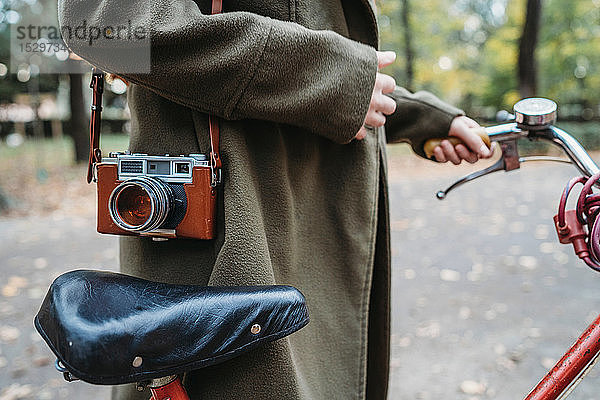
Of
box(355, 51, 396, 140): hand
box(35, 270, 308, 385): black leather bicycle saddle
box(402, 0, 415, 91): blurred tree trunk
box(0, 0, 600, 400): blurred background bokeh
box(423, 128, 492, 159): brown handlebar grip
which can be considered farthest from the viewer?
box(402, 0, 415, 91): blurred tree trunk

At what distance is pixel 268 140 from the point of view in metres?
1.24

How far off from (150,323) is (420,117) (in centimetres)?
99

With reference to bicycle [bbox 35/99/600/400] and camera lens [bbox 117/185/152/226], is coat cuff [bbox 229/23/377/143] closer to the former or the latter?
camera lens [bbox 117/185/152/226]

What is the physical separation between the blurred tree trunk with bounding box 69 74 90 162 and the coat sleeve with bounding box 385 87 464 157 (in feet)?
41.7

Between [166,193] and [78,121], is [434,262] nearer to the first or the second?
[166,193]

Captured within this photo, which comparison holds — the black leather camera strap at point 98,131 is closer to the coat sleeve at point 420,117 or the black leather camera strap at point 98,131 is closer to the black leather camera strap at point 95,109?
the black leather camera strap at point 95,109

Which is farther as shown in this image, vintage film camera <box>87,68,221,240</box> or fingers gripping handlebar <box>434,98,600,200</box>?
fingers gripping handlebar <box>434,98,600,200</box>

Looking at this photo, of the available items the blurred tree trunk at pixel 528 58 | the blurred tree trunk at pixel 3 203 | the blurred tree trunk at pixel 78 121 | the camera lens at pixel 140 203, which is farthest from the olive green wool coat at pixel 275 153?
the blurred tree trunk at pixel 528 58

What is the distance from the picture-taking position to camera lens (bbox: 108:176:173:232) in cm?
108

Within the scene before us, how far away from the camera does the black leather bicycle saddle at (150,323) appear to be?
0.89 metres

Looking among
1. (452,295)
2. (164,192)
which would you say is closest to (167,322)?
(164,192)

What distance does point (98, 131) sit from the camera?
4.15 feet

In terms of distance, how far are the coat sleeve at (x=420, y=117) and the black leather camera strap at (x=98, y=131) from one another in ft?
2.08

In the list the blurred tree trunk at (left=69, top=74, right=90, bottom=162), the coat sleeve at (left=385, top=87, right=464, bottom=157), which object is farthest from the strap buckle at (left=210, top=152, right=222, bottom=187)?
the blurred tree trunk at (left=69, top=74, right=90, bottom=162)
